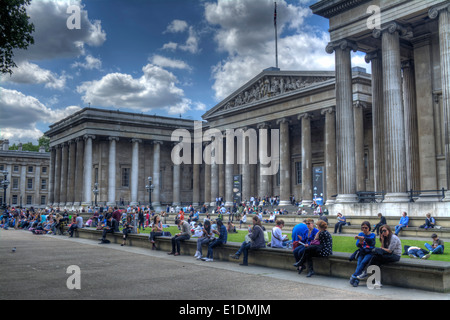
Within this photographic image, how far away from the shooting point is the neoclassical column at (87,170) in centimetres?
→ 5831

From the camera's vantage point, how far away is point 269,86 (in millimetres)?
47938

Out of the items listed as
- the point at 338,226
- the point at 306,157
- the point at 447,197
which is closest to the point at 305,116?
the point at 306,157

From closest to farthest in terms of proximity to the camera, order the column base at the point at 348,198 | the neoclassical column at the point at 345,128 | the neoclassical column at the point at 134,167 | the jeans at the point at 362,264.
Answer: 1. the jeans at the point at 362,264
2. the column base at the point at 348,198
3. the neoclassical column at the point at 345,128
4. the neoclassical column at the point at 134,167

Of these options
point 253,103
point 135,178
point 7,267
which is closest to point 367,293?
point 7,267

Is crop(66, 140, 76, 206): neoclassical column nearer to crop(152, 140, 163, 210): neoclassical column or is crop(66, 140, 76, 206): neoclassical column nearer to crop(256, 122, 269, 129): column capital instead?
crop(152, 140, 163, 210): neoclassical column

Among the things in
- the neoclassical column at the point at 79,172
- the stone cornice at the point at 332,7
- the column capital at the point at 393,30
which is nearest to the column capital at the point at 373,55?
the column capital at the point at 393,30

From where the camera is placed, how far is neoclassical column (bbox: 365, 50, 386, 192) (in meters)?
29.0

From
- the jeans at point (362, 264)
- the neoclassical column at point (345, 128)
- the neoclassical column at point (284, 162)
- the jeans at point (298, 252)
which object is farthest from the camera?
the neoclassical column at point (284, 162)

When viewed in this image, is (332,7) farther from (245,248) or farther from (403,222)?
(245,248)

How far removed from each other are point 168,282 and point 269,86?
1546 inches

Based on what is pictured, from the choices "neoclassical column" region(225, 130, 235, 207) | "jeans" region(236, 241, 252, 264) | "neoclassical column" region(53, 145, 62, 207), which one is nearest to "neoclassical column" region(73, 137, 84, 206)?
"neoclassical column" region(53, 145, 62, 207)

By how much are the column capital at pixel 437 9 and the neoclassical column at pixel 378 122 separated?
5.79 meters

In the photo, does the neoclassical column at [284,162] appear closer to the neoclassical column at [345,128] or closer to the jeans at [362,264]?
the neoclassical column at [345,128]

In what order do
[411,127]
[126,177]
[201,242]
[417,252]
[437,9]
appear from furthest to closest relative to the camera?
1. [126,177]
2. [411,127]
3. [437,9]
4. [201,242]
5. [417,252]
